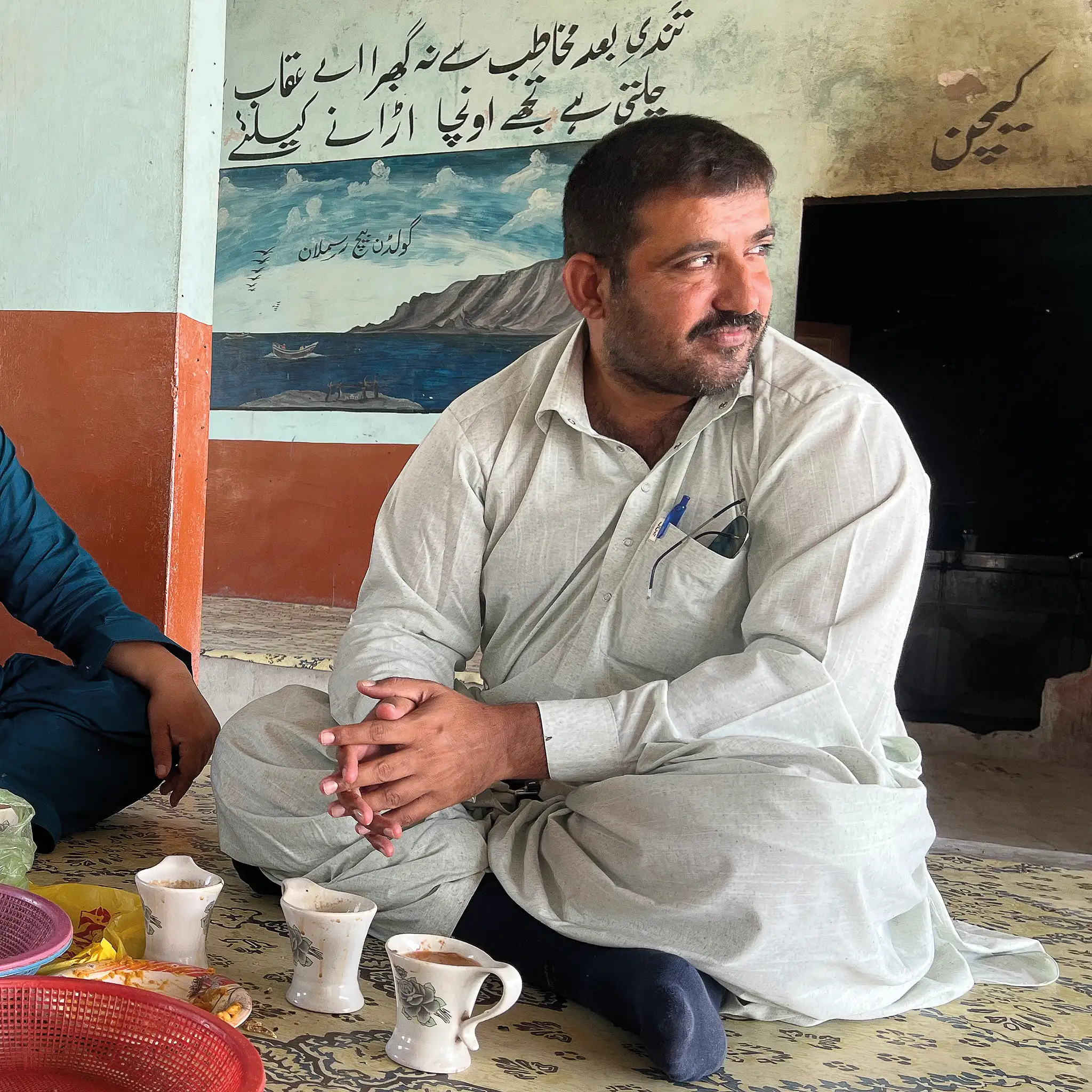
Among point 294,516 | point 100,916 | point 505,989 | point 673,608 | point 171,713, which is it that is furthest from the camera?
point 294,516

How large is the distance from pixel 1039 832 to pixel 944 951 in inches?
101

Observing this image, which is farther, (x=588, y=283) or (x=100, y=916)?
(x=588, y=283)

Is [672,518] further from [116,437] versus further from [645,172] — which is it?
[116,437]

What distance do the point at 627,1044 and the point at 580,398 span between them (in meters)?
1.02

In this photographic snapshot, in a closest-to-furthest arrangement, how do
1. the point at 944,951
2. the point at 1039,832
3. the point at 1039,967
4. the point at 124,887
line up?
1. the point at 944,951
2. the point at 1039,967
3. the point at 124,887
4. the point at 1039,832

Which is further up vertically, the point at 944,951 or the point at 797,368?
the point at 797,368

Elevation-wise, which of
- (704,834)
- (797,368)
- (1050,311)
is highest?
(1050,311)

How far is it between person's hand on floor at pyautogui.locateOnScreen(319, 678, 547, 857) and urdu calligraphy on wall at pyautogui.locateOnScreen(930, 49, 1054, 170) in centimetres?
390

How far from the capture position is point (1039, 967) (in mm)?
1898

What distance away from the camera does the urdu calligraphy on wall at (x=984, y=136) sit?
459 cm

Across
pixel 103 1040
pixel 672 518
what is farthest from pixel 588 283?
pixel 103 1040

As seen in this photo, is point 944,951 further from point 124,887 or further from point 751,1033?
point 124,887

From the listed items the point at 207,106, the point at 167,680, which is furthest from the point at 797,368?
the point at 207,106

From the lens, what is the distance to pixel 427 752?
61.0 inches
